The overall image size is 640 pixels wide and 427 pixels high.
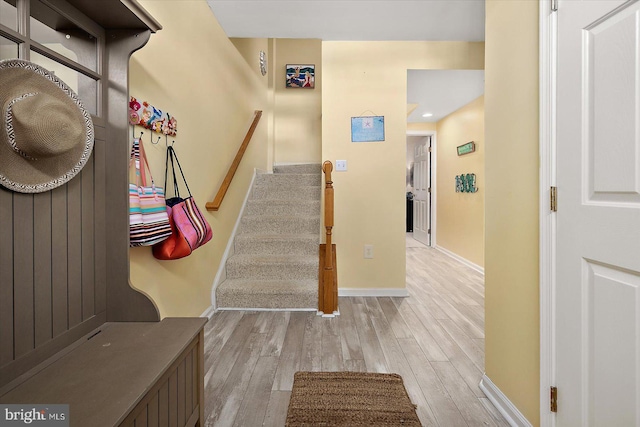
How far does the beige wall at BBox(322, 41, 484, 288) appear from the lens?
314 centimetres

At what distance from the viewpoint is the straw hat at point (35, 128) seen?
2.50 ft

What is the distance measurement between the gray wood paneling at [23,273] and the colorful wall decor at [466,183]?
4509mm

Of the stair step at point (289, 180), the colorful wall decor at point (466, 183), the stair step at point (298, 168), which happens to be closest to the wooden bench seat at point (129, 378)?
the stair step at point (289, 180)

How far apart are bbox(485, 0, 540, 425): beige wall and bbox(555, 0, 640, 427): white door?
13 centimetres

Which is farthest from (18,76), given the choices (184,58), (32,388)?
(184,58)

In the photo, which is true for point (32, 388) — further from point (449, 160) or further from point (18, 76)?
point (449, 160)

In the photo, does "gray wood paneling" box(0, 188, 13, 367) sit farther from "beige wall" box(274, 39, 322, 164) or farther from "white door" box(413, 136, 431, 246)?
"white door" box(413, 136, 431, 246)

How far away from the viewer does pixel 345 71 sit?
314 centimetres

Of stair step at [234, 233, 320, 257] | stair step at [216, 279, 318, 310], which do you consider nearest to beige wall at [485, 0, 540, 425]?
stair step at [216, 279, 318, 310]

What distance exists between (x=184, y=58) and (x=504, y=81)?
1888mm

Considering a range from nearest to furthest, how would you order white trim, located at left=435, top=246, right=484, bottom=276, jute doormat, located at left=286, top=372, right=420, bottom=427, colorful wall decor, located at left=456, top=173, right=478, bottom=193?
jute doormat, located at left=286, top=372, right=420, bottom=427
white trim, located at left=435, top=246, right=484, bottom=276
colorful wall decor, located at left=456, top=173, right=478, bottom=193

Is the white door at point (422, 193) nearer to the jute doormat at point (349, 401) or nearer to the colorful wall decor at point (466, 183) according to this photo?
the colorful wall decor at point (466, 183)

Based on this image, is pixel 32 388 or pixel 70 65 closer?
pixel 32 388

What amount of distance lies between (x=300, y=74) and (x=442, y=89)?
7.34 ft
